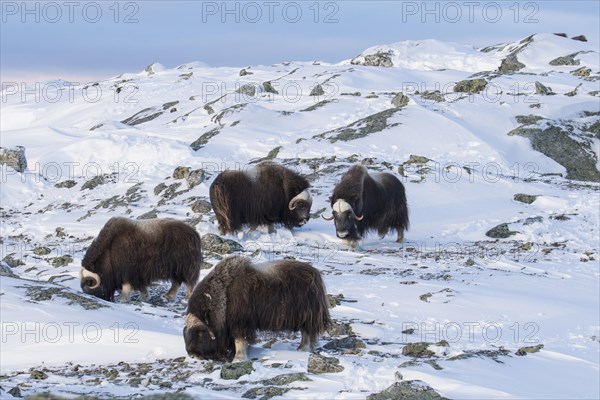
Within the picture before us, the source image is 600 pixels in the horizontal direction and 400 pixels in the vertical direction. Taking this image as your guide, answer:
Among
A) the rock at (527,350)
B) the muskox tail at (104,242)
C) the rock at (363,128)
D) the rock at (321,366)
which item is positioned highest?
the rock at (363,128)

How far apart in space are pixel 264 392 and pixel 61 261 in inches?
285

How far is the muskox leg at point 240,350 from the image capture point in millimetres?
6910

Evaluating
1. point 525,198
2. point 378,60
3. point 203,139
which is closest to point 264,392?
point 525,198

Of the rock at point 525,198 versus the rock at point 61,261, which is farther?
the rock at point 525,198

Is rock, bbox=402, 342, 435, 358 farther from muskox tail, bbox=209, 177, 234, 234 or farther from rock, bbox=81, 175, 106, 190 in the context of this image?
rock, bbox=81, 175, 106, 190

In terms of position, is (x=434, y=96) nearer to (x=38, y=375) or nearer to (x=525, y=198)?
(x=525, y=198)

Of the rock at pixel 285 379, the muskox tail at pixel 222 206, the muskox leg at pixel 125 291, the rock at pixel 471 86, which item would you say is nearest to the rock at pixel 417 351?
the rock at pixel 285 379

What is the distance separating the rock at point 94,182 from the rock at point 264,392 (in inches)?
632

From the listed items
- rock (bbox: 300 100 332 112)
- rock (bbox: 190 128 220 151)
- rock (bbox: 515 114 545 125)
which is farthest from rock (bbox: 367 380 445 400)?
rock (bbox: 300 100 332 112)

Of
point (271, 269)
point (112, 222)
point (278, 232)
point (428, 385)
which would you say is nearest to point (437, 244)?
point (278, 232)

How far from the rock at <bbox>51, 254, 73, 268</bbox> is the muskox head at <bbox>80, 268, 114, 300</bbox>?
8.03ft

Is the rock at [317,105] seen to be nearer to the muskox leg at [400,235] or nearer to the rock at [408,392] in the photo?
the muskox leg at [400,235]

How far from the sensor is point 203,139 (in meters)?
24.8

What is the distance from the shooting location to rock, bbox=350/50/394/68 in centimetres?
4484
